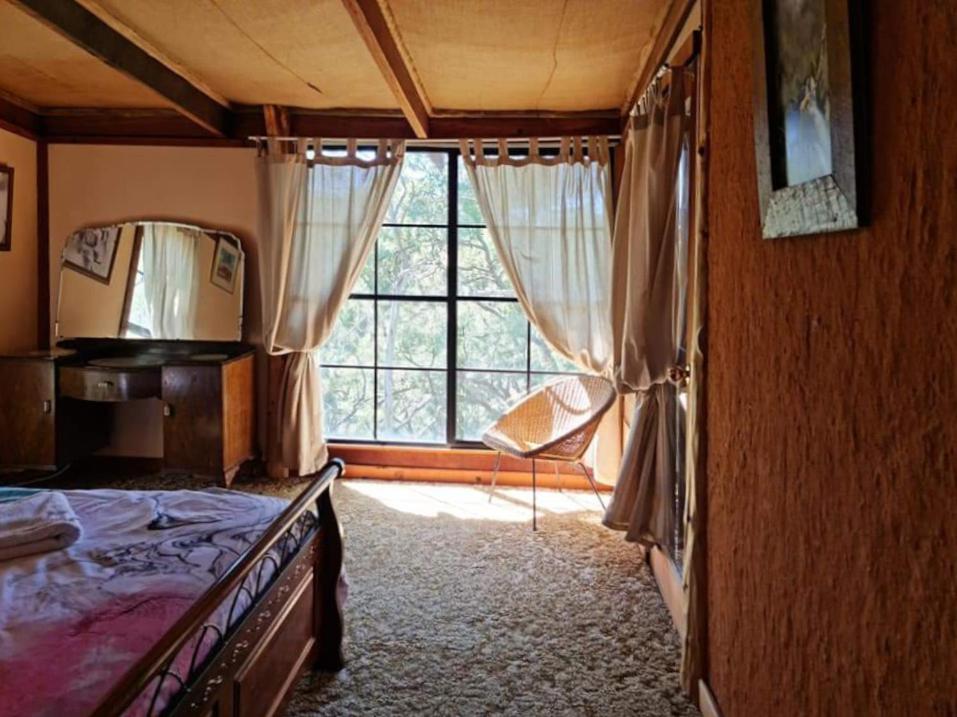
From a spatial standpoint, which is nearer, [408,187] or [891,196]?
[891,196]

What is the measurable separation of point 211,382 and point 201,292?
764 millimetres

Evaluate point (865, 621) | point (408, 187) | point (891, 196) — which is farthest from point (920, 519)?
point (408, 187)

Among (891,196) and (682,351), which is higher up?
(891,196)

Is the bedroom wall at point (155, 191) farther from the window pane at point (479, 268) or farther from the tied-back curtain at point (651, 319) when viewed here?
the tied-back curtain at point (651, 319)

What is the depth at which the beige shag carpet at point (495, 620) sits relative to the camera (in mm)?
2119

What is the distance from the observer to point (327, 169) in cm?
427

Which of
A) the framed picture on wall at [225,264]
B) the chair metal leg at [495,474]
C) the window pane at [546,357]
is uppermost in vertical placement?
the framed picture on wall at [225,264]

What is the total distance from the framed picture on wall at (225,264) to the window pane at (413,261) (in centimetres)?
89

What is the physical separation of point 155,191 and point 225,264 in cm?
66

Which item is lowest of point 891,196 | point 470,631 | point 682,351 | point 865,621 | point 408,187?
point 470,631

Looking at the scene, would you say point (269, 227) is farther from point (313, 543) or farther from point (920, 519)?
point (920, 519)

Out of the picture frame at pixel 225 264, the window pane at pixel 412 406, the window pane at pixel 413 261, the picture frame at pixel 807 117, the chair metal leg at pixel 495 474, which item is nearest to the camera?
the picture frame at pixel 807 117

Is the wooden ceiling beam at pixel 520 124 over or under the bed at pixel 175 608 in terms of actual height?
over

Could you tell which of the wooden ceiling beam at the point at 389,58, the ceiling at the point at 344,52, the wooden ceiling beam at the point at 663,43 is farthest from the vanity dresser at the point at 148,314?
the wooden ceiling beam at the point at 663,43
